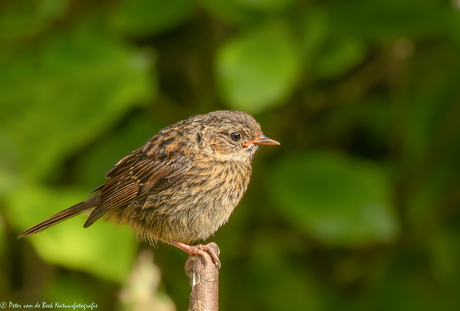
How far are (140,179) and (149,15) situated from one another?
1.77m

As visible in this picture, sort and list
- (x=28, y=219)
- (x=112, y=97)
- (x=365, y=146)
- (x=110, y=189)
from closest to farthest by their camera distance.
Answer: (x=110, y=189) → (x=28, y=219) → (x=112, y=97) → (x=365, y=146)

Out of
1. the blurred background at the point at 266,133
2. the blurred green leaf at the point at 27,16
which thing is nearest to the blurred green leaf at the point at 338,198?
the blurred background at the point at 266,133

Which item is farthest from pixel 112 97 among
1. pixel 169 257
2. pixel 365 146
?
pixel 365 146

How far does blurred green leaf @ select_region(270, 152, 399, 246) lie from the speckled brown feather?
3.67ft

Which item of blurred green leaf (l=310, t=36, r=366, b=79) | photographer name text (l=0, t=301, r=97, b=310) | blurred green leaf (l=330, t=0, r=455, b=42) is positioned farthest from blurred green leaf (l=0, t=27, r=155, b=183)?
blurred green leaf (l=330, t=0, r=455, b=42)

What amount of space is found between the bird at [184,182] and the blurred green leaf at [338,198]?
114cm

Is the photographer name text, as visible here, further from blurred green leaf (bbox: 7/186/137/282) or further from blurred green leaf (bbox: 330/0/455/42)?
blurred green leaf (bbox: 330/0/455/42)

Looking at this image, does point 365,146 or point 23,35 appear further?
point 365,146

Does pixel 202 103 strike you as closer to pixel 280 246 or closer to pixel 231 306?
pixel 280 246

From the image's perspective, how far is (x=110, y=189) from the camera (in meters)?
3.62

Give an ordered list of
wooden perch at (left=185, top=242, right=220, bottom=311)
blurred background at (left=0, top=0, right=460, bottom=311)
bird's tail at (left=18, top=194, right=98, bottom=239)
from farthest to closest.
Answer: blurred background at (left=0, top=0, right=460, bottom=311) < bird's tail at (left=18, top=194, right=98, bottom=239) < wooden perch at (left=185, top=242, right=220, bottom=311)

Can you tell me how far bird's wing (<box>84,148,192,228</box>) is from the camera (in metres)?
3.47

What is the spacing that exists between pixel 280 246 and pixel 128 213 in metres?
2.40

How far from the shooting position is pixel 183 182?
135 inches
